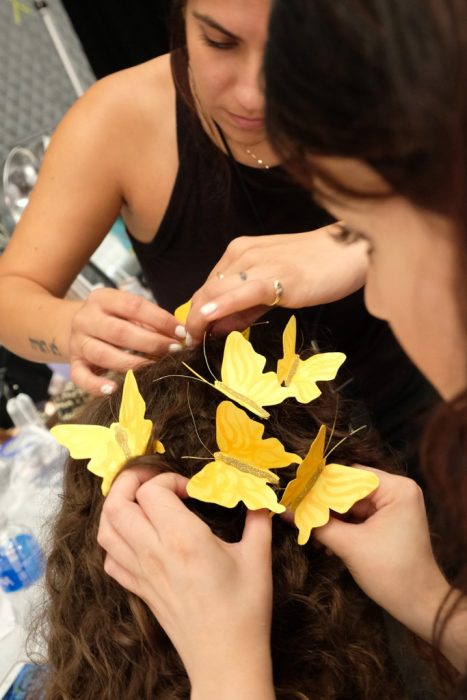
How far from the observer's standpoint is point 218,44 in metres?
0.75

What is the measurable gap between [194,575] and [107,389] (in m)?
0.27

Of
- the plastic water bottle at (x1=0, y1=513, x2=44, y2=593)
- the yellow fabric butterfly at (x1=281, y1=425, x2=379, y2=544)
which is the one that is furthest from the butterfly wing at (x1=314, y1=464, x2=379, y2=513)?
the plastic water bottle at (x1=0, y1=513, x2=44, y2=593)

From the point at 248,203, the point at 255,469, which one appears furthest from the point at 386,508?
the point at 248,203

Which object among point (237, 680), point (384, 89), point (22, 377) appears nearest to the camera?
point (384, 89)

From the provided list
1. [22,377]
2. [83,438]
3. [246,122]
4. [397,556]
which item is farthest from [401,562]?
[22,377]

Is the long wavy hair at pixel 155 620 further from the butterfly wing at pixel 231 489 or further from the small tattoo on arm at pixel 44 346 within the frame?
the small tattoo on arm at pixel 44 346

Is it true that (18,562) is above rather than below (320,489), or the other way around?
below

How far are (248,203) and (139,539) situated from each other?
1.89 ft

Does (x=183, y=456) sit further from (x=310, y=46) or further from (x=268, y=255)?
(x=310, y=46)

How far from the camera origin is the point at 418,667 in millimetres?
828

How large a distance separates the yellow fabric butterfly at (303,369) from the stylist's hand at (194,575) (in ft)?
0.43

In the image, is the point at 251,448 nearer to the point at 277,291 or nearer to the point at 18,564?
the point at 277,291

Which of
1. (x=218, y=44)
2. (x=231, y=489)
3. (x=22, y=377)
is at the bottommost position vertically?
(x=22, y=377)

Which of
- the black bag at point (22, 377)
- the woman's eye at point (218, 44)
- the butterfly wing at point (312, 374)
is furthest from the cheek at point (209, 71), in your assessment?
the black bag at point (22, 377)
